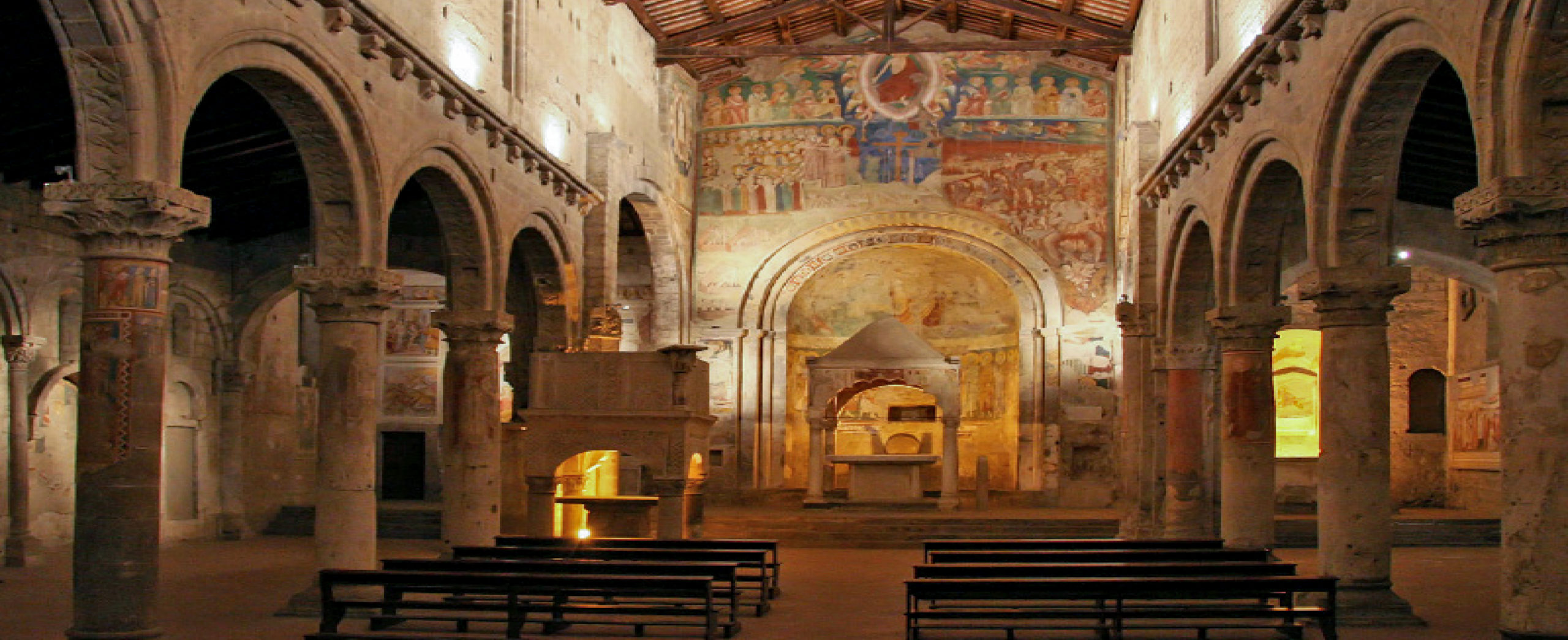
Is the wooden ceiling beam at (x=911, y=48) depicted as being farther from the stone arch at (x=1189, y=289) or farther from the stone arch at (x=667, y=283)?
the stone arch at (x=1189, y=289)

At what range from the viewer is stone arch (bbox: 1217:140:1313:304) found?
15406mm

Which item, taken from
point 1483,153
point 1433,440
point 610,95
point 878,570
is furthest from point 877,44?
point 1483,153

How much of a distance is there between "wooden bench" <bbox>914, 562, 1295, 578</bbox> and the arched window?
53.3 feet

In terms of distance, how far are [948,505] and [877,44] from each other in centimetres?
826

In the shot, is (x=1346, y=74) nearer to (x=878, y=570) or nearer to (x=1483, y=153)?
(x=1483, y=153)

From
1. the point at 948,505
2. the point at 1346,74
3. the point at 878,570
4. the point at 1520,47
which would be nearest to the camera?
the point at 1520,47

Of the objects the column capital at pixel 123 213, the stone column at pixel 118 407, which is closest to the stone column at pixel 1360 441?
the column capital at pixel 123 213

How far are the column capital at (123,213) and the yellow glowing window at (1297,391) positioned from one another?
22027 millimetres

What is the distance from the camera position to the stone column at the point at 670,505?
17.9m

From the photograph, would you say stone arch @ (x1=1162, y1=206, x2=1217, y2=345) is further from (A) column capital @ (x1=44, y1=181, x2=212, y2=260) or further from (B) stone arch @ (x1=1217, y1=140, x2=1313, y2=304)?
(A) column capital @ (x1=44, y1=181, x2=212, y2=260)

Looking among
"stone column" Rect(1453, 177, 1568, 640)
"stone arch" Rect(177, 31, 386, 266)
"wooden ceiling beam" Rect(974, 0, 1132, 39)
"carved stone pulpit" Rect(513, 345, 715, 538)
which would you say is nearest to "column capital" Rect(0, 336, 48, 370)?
"carved stone pulpit" Rect(513, 345, 715, 538)

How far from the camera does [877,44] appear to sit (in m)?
25.9

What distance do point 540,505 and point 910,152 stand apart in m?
13.1

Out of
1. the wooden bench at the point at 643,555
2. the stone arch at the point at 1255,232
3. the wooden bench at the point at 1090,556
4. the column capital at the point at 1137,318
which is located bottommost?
the wooden bench at the point at 643,555
